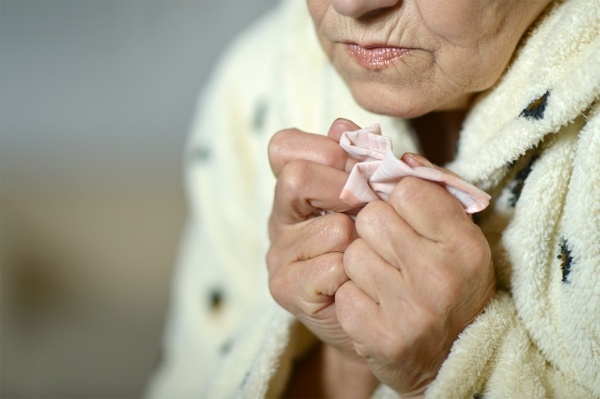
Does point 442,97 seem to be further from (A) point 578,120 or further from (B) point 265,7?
(B) point 265,7

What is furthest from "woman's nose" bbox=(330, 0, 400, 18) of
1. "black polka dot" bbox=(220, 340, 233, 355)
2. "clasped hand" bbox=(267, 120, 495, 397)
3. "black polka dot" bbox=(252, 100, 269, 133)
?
"black polka dot" bbox=(220, 340, 233, 355)

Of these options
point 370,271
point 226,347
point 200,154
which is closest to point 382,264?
point 370,271

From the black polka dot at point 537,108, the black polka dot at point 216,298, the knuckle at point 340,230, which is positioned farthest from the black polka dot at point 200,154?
the black polka dot at point 537,108

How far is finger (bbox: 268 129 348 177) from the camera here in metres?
0.52

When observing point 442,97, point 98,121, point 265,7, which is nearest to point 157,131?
point 98,121

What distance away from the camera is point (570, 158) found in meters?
0.50

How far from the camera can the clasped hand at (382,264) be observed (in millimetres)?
454

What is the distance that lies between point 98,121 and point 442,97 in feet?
4.34

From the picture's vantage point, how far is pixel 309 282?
20.5 inches

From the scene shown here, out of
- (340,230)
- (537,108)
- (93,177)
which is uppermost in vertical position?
(537,108)

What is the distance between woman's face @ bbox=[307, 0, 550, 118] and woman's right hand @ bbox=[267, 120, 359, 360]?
0.07 m

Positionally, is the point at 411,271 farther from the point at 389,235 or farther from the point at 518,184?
the point at 518,184

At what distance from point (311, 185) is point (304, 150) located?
0.05 m

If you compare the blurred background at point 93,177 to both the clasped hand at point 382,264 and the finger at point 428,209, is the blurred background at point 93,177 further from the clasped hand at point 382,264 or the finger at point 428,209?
the finger at point 428,209
